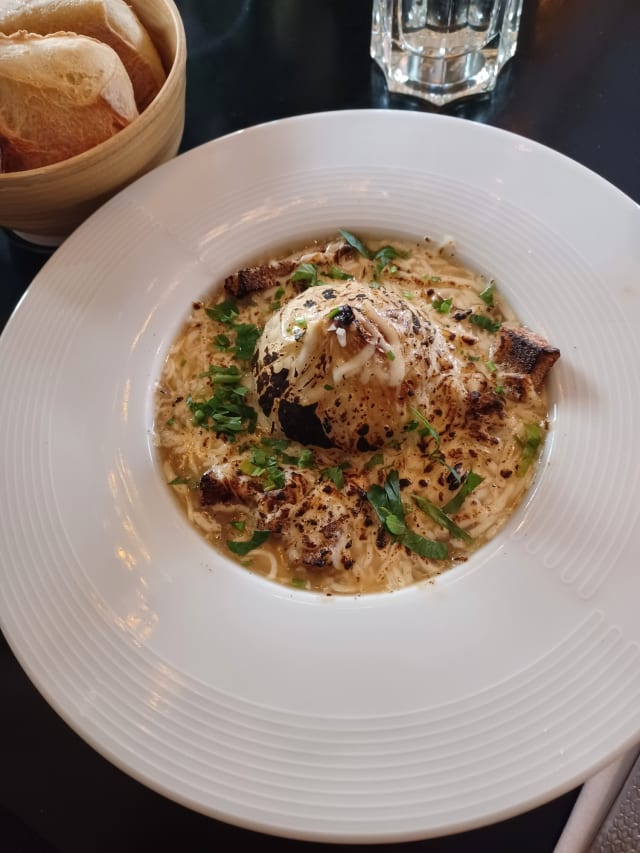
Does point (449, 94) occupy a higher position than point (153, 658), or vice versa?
point (449, 94)

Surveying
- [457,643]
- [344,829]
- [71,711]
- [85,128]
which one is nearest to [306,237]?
[85,128]

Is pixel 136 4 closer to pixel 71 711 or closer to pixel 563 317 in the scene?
pixel 563 317

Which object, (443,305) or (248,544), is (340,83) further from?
(248,544)

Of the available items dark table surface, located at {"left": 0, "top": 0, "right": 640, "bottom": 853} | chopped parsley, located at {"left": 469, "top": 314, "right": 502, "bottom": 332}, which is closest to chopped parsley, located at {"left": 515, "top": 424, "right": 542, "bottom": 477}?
chopped parsley, located at {"left": 469, "top": 314, "right": 502, "bottom": 332}

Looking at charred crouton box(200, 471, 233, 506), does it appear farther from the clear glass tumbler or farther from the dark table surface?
the clear glass tumbler

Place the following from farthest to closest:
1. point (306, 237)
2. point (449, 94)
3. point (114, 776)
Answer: point (449, 94), point (306, 237), point (114, 776)

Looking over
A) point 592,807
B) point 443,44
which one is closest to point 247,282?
point 443,44

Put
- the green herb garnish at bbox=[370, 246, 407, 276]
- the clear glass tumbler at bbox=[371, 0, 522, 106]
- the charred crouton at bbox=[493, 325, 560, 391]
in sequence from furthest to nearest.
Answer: the clear glass tumbler at bbox=[371, 0, 522, 106], the green herb garnish at bbox=[370, 246, 407, 276], the charred crouton at bbox=[493, 325, 560, 391]

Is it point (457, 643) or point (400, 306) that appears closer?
point (457, 643)
